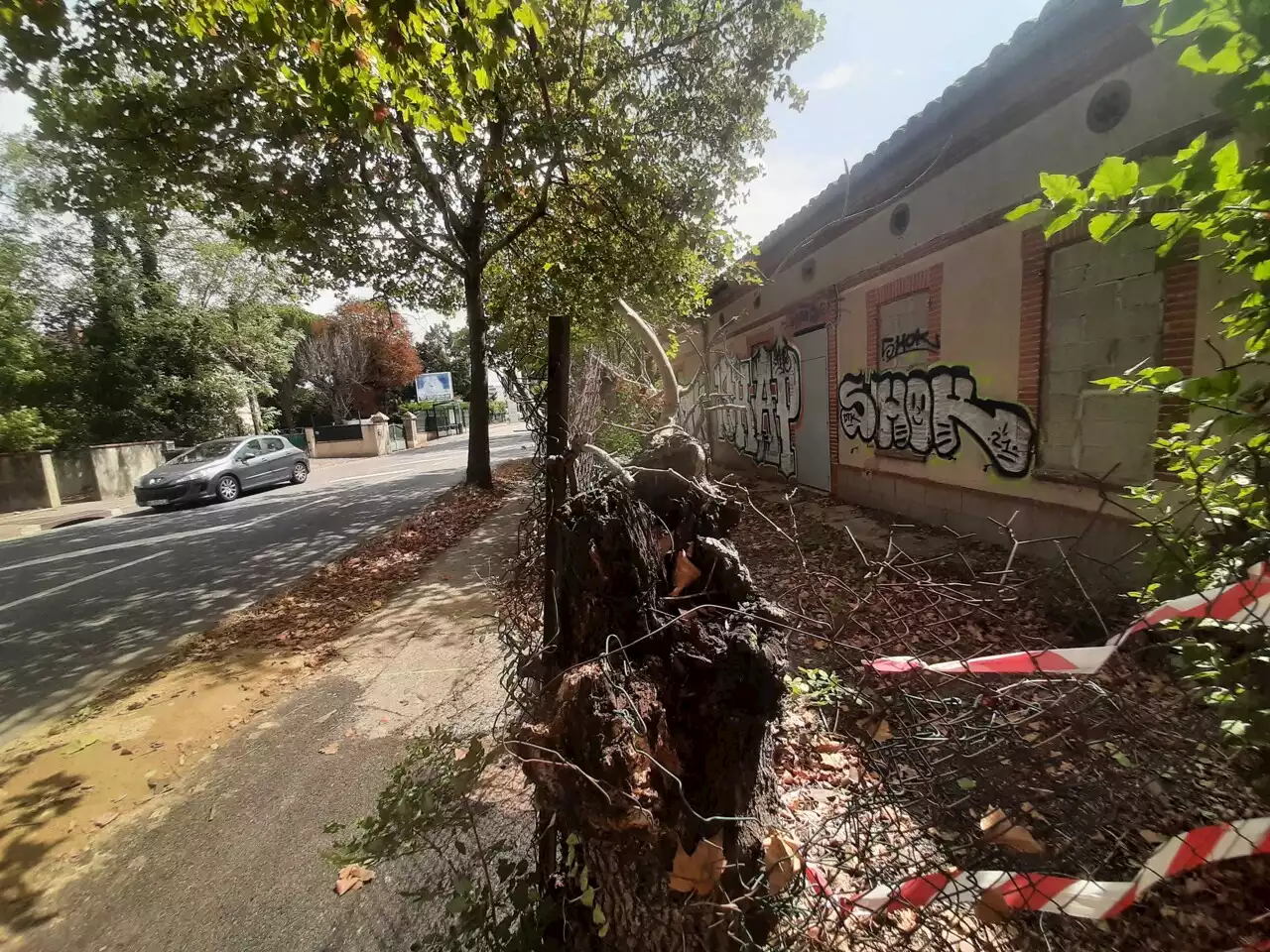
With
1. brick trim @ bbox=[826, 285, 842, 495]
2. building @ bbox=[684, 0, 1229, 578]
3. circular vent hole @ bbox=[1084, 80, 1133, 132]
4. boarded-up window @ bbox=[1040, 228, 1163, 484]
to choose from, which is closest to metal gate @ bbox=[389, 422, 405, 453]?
brick trim @ bbox=[826, 285, 842, 495]

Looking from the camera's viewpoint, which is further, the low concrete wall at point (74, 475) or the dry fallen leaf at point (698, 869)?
the low concrete wall at point (74, 475)

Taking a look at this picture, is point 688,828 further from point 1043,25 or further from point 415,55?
point 1043,25

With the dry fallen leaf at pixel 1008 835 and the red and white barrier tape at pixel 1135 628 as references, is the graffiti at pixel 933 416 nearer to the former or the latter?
the red and white barrier tape at pixel 1135 628

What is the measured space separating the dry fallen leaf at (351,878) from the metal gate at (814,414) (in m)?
8.35

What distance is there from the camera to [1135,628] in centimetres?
152

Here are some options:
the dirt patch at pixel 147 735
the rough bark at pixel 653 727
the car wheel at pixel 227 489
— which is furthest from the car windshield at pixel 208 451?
the rough bark at pixel 653 727

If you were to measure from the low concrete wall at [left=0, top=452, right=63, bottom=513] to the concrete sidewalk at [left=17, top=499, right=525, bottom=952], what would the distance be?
54.2 ft

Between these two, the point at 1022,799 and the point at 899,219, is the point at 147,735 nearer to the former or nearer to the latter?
the point at 1022,799

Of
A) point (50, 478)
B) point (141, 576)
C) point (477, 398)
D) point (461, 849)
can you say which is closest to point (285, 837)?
point (461, 849)

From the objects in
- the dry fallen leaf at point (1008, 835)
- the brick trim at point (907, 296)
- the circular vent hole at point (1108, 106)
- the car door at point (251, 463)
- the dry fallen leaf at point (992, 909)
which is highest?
the circular vent hole at point (1108, 106)

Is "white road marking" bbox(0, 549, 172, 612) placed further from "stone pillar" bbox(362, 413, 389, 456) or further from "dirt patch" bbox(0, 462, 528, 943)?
"stone pillar" bbox(362, 413, 389, 456)

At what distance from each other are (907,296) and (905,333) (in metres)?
0.48

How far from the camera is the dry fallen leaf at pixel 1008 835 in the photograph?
154 centimetres

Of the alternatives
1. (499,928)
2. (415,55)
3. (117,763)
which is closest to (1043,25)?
(415,55)
